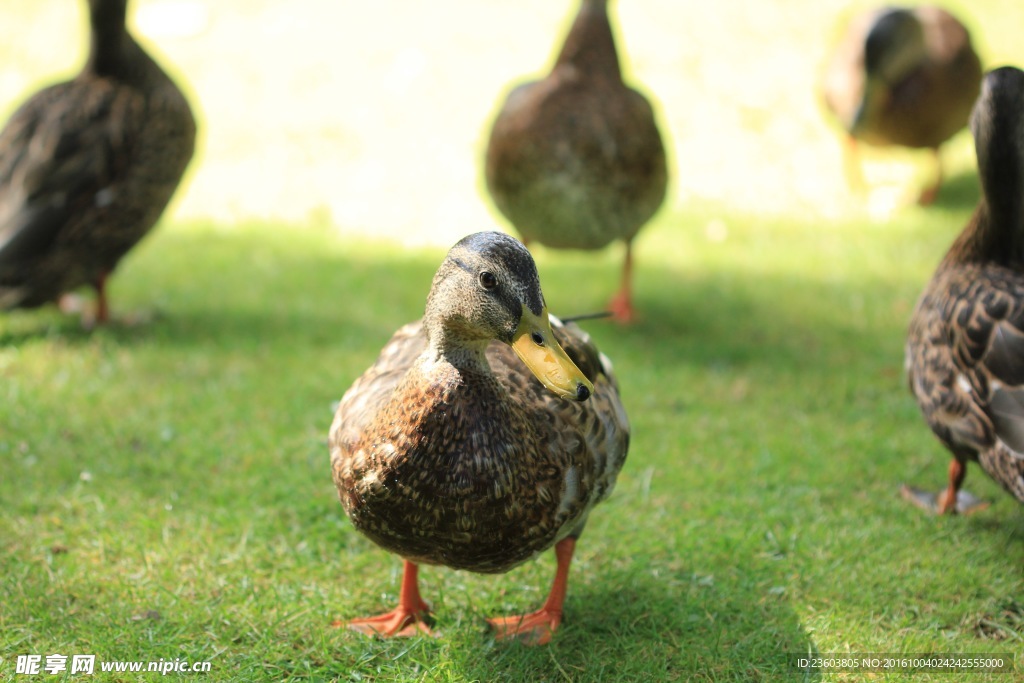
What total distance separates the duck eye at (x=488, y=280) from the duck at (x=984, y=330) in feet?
5.97

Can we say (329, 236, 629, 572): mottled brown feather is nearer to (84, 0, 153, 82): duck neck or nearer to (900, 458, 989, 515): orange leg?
(900, 458, 989, 515): orange leg

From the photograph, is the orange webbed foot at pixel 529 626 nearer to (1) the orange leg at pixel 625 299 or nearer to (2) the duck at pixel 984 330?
(2) the duck at pixel 984 330

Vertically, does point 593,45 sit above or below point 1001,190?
above

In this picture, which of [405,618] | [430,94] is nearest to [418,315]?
[405,618]

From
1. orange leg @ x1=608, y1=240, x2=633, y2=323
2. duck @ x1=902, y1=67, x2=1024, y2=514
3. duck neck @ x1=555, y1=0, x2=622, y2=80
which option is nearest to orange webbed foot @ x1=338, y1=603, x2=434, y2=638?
duck @ x1=902, y1=67, x2=1024, y2=514

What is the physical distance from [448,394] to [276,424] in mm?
1968

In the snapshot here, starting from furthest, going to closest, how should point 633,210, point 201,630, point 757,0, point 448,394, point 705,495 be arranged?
point 757,0 < point 633,210 < point 705,495 < point 201,630 < point 448,394

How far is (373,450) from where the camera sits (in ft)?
8.77

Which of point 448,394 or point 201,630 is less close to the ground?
point 448,394

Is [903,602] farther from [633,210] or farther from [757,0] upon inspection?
[757,0]

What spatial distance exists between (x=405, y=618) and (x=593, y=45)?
3501 millimetres

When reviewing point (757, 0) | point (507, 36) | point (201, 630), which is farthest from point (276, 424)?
point (757, 0)

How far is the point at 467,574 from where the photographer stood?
343cm

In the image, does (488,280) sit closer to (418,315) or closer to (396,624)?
(396,624)
